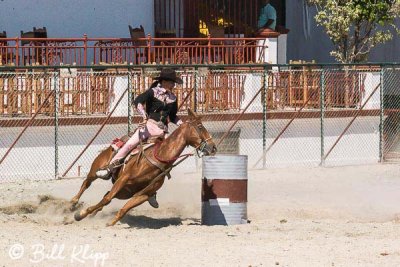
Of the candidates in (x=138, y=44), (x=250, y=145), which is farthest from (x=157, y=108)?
(x=138, y=44)

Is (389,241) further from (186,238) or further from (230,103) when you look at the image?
(230,103)

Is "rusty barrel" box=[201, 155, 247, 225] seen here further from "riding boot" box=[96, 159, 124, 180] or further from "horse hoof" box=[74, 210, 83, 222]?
"horse hoof" box=[74, 210, 83, 222]

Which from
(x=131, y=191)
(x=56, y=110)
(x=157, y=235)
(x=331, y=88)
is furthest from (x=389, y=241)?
(x=331, y=88)

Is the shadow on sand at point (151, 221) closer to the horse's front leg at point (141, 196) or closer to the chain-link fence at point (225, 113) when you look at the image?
the horse's front leg at point (141, 196)

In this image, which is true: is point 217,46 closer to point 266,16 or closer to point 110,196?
point 266,16

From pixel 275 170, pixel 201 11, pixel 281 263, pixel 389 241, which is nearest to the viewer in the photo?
pixel 281 263

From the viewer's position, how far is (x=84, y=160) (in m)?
24.9

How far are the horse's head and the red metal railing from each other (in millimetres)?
8731

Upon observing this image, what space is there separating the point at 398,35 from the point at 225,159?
51.4 feet

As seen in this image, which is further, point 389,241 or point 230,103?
point 230,103

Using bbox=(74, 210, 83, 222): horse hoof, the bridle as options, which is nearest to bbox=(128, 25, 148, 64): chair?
bbox=(74, 210, 83, 222): horse hoof

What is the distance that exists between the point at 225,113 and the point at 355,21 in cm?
595

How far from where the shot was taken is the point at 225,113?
26344 millimetres

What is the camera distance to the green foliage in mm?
30339
